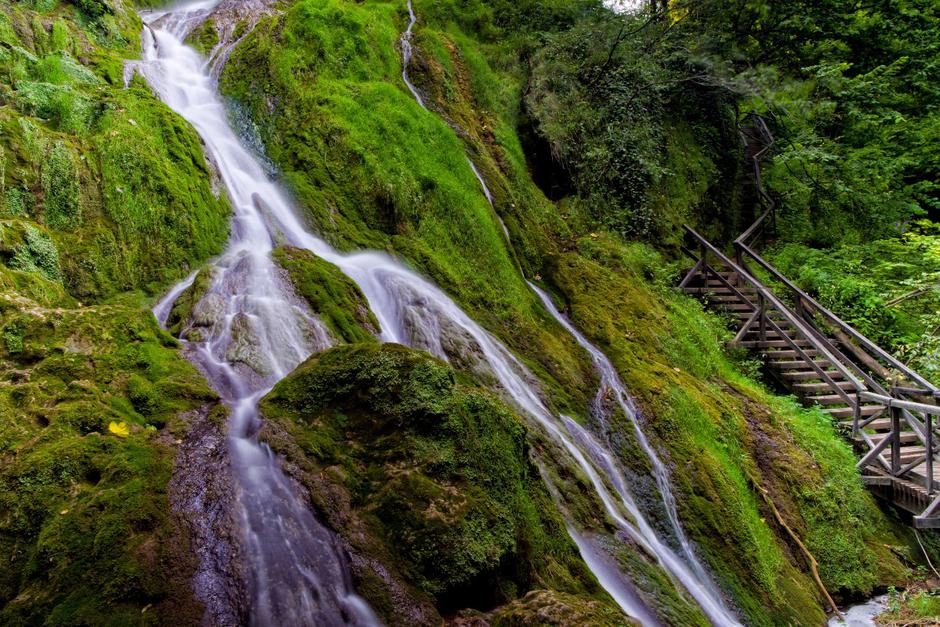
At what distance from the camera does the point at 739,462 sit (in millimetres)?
6789

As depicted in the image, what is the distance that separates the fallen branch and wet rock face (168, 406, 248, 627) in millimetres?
6313

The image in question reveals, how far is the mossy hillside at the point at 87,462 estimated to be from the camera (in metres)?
2.54

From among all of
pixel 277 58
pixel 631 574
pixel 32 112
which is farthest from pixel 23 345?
pixel 277 58

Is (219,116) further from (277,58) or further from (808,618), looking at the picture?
(808,618)

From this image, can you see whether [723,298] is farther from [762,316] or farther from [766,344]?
[766,344]

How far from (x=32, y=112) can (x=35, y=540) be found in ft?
18.2

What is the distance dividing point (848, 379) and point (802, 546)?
325cm

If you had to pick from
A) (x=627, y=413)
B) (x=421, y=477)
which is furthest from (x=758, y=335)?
(x=421, y=477)

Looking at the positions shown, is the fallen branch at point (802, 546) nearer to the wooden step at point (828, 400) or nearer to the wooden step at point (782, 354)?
the wooden step at point (828, 400)

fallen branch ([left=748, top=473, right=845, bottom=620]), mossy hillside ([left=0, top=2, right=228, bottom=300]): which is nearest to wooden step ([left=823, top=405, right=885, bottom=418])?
fallen branch ([left=748, top=473, right=845, bottom=620])

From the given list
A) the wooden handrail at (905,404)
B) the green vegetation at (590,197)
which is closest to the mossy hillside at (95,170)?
the green vegetation at (590,197)

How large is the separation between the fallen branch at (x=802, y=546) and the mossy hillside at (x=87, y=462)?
6611 mm

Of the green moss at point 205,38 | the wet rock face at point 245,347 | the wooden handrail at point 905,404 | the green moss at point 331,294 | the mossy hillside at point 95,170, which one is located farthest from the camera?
the green moss at point 205,38

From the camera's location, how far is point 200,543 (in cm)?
289
